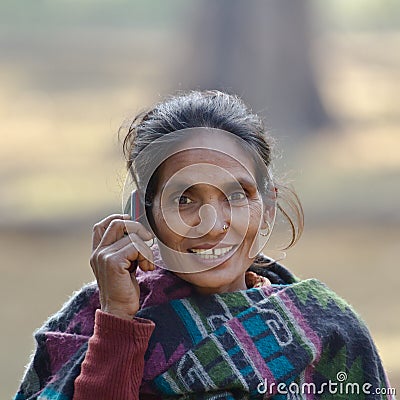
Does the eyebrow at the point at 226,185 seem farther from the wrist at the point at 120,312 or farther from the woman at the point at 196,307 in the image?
the wrist at the point at 120,312

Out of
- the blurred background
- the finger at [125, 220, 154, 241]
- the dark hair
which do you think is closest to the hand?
→ the finger at [125, 220, 154, 241]

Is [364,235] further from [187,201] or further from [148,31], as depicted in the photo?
[148,31]

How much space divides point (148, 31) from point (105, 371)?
13.4m

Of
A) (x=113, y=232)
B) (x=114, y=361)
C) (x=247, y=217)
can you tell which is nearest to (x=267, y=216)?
(x=247, y=217)

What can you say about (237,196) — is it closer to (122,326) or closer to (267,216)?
(267,216)

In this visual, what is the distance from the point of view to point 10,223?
8.48m

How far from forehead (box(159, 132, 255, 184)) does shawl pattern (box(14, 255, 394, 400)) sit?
27 cm

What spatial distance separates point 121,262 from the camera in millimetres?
2373

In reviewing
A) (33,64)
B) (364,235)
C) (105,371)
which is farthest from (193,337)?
(33,64)

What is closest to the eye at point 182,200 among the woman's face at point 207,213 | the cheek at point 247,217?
the woman's face at point 207,213

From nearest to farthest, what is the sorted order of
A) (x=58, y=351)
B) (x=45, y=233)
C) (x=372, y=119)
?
(x=58, y=351) < (x=45, y=233) < (x=372, y=119)

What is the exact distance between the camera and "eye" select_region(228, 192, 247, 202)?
2394mm

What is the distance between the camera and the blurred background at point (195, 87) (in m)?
6.86

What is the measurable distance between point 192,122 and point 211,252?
357mm
